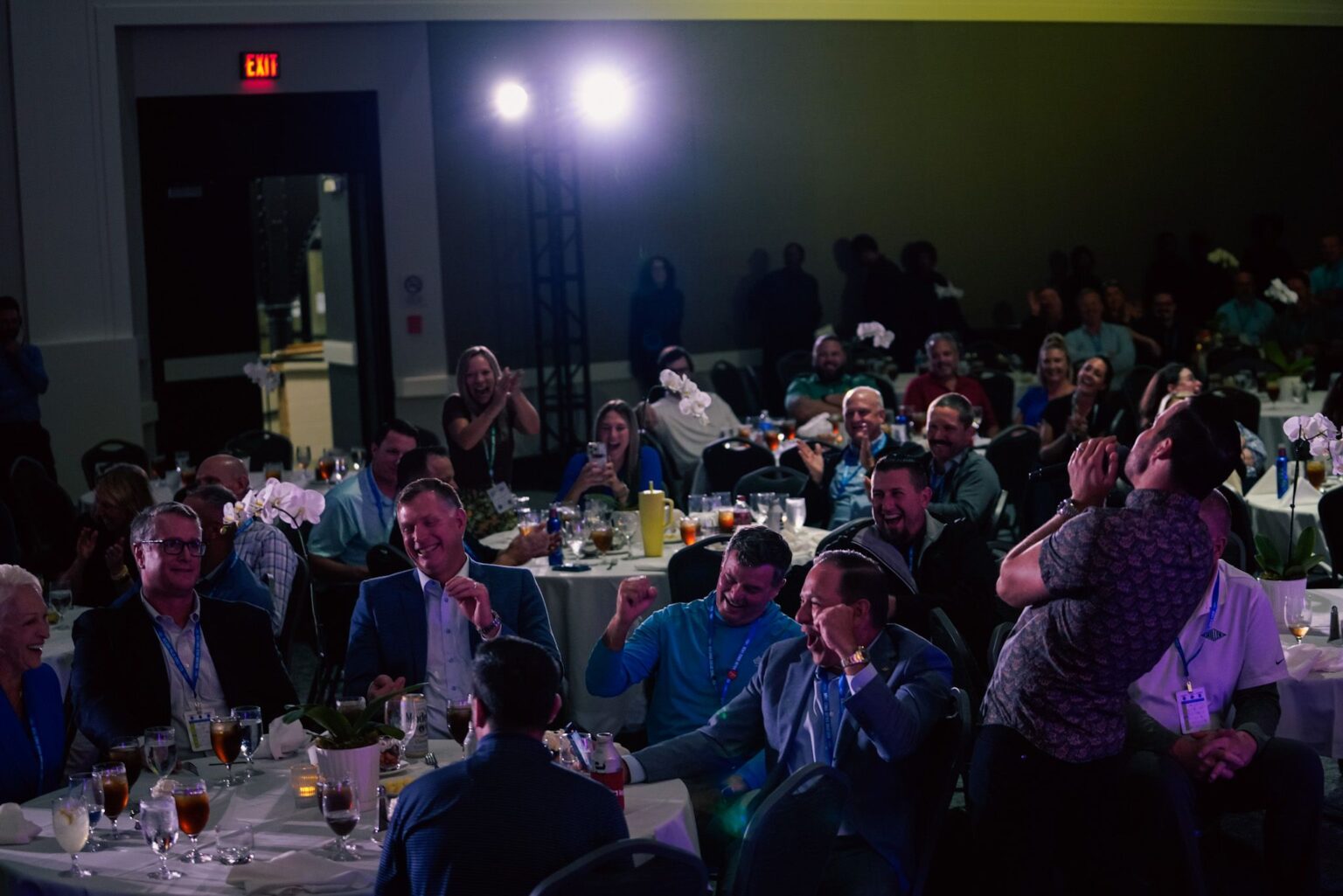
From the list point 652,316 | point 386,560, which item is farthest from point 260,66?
A: point 386,560

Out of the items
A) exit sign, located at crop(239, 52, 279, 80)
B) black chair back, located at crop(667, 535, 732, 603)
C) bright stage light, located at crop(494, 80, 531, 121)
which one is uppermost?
exit sign, located at crop(239, 52, 279, 80)

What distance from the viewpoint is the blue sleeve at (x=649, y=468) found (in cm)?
692

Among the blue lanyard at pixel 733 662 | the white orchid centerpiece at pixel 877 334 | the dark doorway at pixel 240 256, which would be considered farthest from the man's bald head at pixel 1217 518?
the dark doorway at pixel 240 256

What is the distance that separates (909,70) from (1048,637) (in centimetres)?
1150

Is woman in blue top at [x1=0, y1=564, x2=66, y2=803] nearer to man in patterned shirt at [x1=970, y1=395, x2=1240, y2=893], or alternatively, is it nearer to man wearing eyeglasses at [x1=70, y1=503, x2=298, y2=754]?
man wearing eyeglasses at [x1=70, y1=503, x2=298, y2=754]

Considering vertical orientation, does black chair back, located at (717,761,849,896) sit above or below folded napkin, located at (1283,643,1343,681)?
above

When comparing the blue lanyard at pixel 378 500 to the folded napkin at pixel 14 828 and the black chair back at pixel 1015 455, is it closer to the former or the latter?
the black chair back at pixel 1015 455

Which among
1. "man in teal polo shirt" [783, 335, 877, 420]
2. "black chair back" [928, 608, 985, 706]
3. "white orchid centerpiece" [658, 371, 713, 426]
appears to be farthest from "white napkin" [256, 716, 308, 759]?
"man in teal polo shirt" [783, 335, 877, 420]

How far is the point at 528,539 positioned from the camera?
19.2 ft

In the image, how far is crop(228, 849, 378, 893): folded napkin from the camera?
293 centimetres

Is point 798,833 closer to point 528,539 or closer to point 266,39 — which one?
point 528,539

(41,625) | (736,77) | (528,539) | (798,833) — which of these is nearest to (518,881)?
(798,833)

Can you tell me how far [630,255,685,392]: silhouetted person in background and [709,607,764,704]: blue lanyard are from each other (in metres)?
8.66

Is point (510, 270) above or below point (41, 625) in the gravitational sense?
above
